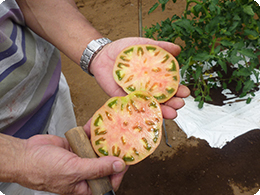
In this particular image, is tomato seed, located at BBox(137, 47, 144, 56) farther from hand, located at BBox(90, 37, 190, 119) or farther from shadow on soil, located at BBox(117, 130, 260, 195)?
shadow on soil, located at BBox(117, 130, 260, 195)

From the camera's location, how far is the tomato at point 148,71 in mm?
1357

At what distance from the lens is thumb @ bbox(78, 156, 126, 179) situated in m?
0.93

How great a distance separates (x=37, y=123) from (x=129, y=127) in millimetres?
546

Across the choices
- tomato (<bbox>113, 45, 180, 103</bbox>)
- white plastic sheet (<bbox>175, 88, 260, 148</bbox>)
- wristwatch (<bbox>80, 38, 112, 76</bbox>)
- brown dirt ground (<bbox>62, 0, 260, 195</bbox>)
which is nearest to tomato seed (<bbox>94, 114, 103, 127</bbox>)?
tomato (<bbox>113, 45, 180, 103</bbox>)

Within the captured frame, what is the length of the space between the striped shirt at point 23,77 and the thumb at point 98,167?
1.55ft

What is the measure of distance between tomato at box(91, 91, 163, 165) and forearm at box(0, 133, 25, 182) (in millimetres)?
398

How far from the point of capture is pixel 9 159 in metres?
0.91

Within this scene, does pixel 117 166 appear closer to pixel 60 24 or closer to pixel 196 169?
pixel 60 24

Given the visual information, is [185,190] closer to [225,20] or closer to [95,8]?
[225,20]

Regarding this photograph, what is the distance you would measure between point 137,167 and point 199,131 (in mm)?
756

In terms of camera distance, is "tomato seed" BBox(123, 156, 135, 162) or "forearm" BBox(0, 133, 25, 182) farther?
"tomato seed" BBox(123, 156, 135, 162)

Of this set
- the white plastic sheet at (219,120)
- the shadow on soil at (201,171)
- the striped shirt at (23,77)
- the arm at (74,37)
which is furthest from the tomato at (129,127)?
the white plastic sheet at (219,120)

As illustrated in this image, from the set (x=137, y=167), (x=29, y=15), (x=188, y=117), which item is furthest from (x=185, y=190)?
(x=29, y=15)

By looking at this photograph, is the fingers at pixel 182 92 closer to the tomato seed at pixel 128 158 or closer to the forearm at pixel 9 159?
the tomato seed at pixel 128 158
